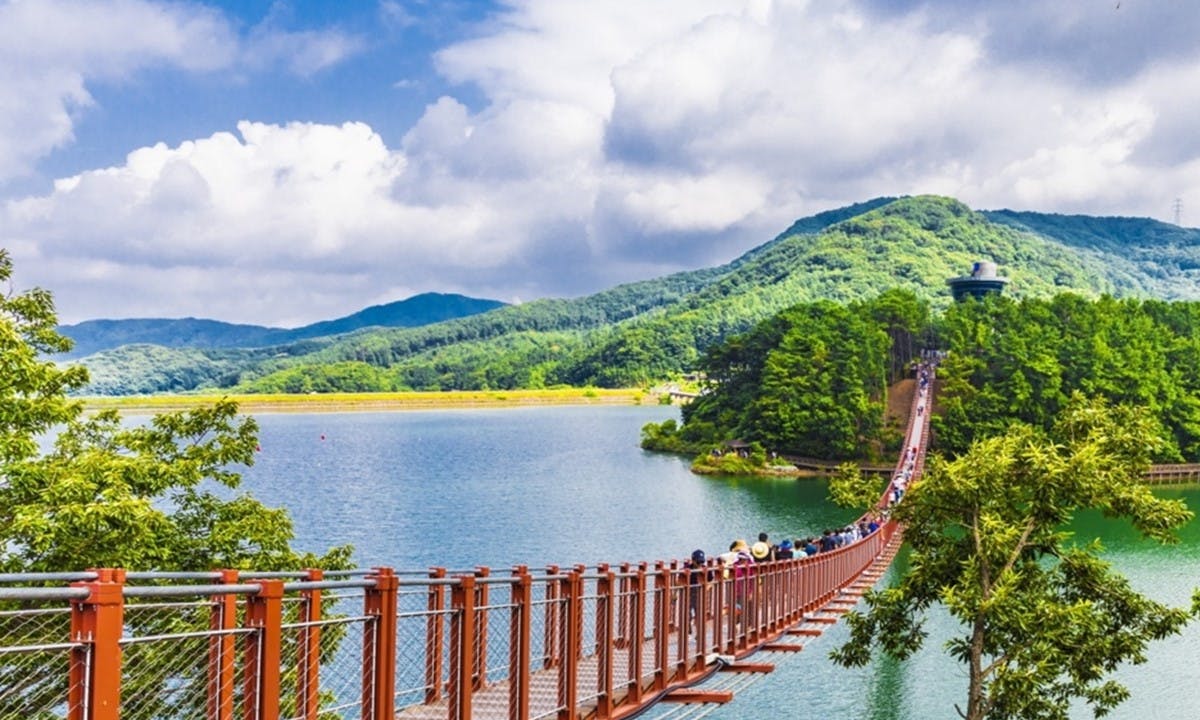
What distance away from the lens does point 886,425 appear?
62.9 metres

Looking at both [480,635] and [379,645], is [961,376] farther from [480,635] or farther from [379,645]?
[379,645]

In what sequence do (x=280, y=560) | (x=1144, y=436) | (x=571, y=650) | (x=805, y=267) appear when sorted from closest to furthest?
(x=571, y=650)
(x=280, y=560)
(x=1144, y=436)
(x=805, y=267)

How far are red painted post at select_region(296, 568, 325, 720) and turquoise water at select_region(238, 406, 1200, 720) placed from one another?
582 inches

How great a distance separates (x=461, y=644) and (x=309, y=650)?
120 centimetres

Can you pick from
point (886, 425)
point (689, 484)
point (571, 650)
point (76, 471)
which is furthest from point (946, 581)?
point (886, 425)

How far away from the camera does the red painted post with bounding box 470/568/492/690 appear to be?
6.43 metres

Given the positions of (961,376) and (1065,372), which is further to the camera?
(961,376)

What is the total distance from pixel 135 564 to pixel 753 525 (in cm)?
3087

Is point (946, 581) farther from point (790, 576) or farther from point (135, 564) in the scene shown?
point (135, 564)

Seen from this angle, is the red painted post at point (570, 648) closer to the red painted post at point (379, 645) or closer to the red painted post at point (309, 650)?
the red painted post at point (379, 645)

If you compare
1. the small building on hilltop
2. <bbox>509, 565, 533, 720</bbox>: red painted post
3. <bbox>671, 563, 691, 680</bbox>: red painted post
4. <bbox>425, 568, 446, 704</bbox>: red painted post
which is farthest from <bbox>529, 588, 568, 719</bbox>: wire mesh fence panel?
the small building on hilltop

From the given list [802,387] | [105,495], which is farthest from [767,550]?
[802,387]

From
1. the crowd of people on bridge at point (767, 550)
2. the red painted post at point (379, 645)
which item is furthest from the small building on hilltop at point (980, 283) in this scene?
the red painted post at point (379, 645)

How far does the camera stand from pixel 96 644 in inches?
133
